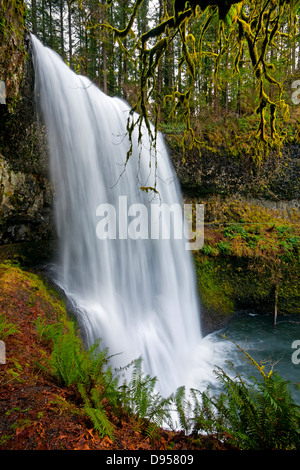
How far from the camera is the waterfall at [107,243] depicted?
6047 mm

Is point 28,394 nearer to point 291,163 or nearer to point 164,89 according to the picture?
point 291,163

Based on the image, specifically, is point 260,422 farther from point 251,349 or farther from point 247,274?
point 247,274

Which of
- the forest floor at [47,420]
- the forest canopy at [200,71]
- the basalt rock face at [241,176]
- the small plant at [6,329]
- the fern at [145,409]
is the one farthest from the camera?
the basalt rock face at [241,176]

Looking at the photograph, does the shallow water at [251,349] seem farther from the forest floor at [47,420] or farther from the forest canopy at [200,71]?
the forest canopy at [200,71]

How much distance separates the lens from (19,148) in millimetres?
5703

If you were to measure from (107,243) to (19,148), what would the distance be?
336cm

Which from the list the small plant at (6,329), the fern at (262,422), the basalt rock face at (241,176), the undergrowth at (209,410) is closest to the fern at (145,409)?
the undergrowth at (209,410)

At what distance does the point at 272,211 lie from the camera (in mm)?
12062

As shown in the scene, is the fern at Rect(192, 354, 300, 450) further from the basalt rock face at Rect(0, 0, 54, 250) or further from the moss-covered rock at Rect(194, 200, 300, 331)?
the moss-covered rock at Rect(194, 200, 300, 331)

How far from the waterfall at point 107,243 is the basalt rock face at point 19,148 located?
1.06ft
